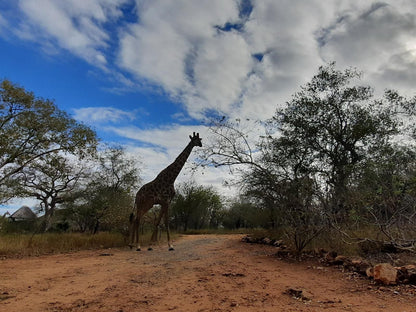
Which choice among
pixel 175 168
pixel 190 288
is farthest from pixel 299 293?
pixel 175 168

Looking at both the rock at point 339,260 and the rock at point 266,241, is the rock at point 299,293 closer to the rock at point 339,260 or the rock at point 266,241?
the rock at point 339,260

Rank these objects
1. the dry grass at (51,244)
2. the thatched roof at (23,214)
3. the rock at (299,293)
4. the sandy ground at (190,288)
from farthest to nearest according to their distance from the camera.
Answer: the thatched roof at (23,214) → the dry grass at (51,244) → the rock at (299,293) → the sandy ground at (190,288)

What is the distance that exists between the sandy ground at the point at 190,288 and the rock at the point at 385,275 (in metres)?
0.17

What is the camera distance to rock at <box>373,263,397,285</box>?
425 cm

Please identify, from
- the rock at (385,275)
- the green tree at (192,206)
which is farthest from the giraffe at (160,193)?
the green tree at (192,206)

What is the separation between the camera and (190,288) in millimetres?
4461

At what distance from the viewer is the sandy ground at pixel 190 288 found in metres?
3.63

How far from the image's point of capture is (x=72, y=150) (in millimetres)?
11398

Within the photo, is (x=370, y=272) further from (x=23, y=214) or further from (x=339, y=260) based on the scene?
(x=23, y=214)

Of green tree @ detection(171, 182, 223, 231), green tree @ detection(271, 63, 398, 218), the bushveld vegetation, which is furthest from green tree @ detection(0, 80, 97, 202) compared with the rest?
green tree @ detection(171, 182, 223, 231)

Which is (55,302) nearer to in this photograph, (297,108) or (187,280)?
(187,280)

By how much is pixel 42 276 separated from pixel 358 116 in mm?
12891

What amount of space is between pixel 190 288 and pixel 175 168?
640 cm

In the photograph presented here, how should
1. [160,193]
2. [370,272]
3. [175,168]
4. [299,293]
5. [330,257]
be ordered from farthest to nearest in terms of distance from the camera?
[175,168] → [160,193] → [330,257] → [370,272] → [299,293]
